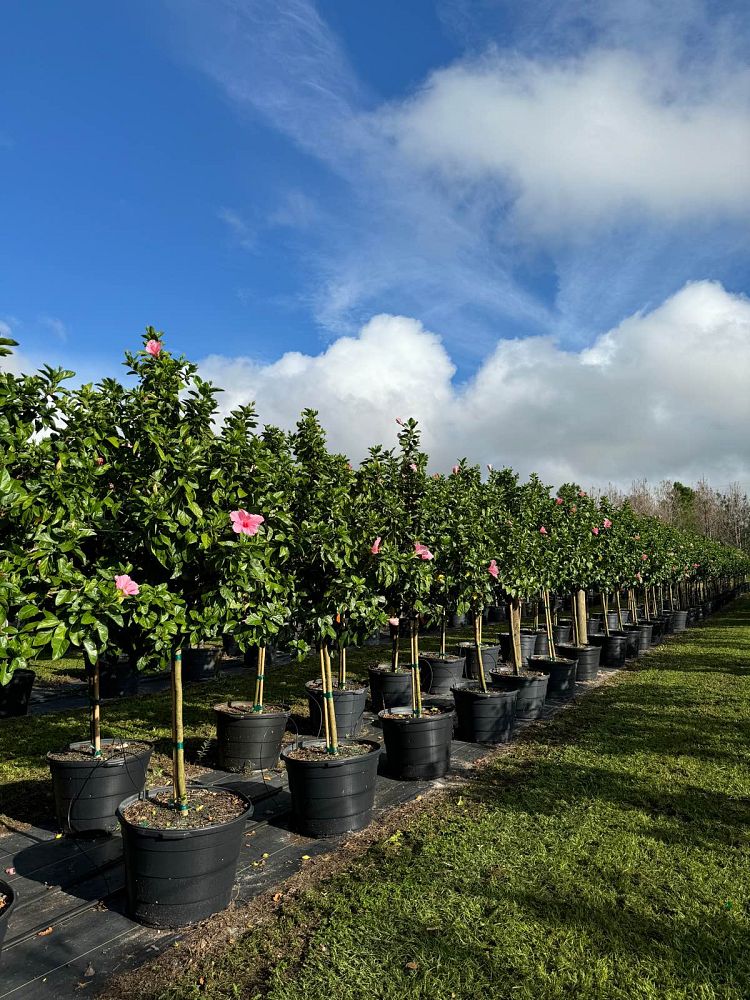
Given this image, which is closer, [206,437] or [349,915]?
[349,915]

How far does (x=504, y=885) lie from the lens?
3.70 meters

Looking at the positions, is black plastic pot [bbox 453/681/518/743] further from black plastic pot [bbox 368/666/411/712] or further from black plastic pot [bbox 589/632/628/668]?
black plastic pot [bbox 589/632/628/668]

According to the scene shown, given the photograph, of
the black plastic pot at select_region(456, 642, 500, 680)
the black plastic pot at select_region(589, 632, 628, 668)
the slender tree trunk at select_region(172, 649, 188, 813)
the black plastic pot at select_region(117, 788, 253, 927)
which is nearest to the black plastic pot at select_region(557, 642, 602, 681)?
the black plastic pot at select_region(456, 642, 500, 680)

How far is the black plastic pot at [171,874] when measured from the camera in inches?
132

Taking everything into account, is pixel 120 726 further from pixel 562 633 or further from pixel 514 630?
pixel 562 633

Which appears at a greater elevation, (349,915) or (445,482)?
(445,482)

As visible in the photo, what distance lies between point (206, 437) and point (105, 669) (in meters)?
7.49

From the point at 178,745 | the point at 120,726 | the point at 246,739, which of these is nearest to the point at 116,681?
the point at 120,726

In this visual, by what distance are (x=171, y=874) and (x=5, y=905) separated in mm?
812

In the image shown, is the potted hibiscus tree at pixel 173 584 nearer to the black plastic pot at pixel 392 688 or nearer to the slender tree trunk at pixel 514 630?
the black plastic pot at pixel 392 688

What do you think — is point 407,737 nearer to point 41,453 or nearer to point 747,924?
point 747,924

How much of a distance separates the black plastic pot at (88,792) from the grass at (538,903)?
5.94ft

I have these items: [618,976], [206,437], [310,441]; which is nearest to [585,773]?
[618,976]

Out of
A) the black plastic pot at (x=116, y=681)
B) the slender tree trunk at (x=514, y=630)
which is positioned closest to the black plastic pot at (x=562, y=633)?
the slender tree trunk at (x=514, y=630)
